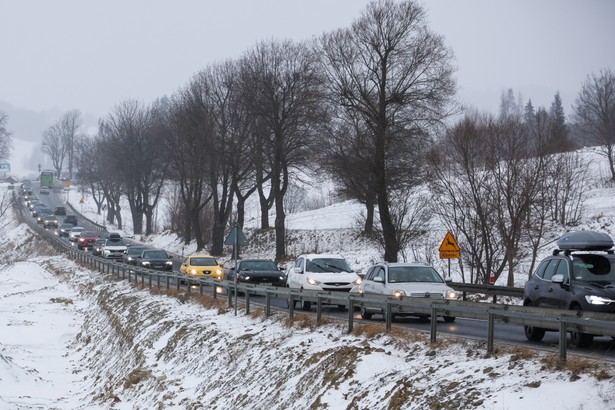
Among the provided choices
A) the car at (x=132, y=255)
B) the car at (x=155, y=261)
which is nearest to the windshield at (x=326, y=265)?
the car at (x=155, y=261)

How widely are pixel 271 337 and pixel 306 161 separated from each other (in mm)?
37566

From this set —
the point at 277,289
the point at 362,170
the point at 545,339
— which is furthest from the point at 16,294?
the point at 545,339

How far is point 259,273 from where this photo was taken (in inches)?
1191

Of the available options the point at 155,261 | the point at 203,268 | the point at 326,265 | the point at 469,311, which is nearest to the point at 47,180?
the point at 155,261

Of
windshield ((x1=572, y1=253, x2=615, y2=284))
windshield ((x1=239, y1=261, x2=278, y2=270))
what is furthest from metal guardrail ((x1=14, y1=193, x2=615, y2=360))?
windshield ((x1=239, y1=261, x2=278, y2=270))

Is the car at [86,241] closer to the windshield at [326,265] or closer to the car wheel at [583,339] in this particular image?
the windshield at [326,265]

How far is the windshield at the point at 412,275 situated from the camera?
843 inches

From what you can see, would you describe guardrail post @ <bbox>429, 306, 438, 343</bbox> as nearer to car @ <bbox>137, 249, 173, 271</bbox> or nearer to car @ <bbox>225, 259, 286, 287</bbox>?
car @ <bbox>225, 259, 286, 287</bbox>

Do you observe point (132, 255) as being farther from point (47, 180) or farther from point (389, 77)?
point (47, 180)

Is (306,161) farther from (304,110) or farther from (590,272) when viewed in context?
(590,272)

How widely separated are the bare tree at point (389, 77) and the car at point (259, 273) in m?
10.2

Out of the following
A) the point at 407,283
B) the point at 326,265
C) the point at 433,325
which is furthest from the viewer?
the point at 326,265

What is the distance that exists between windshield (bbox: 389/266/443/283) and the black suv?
5.88 metres

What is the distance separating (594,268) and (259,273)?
17.2 meters
